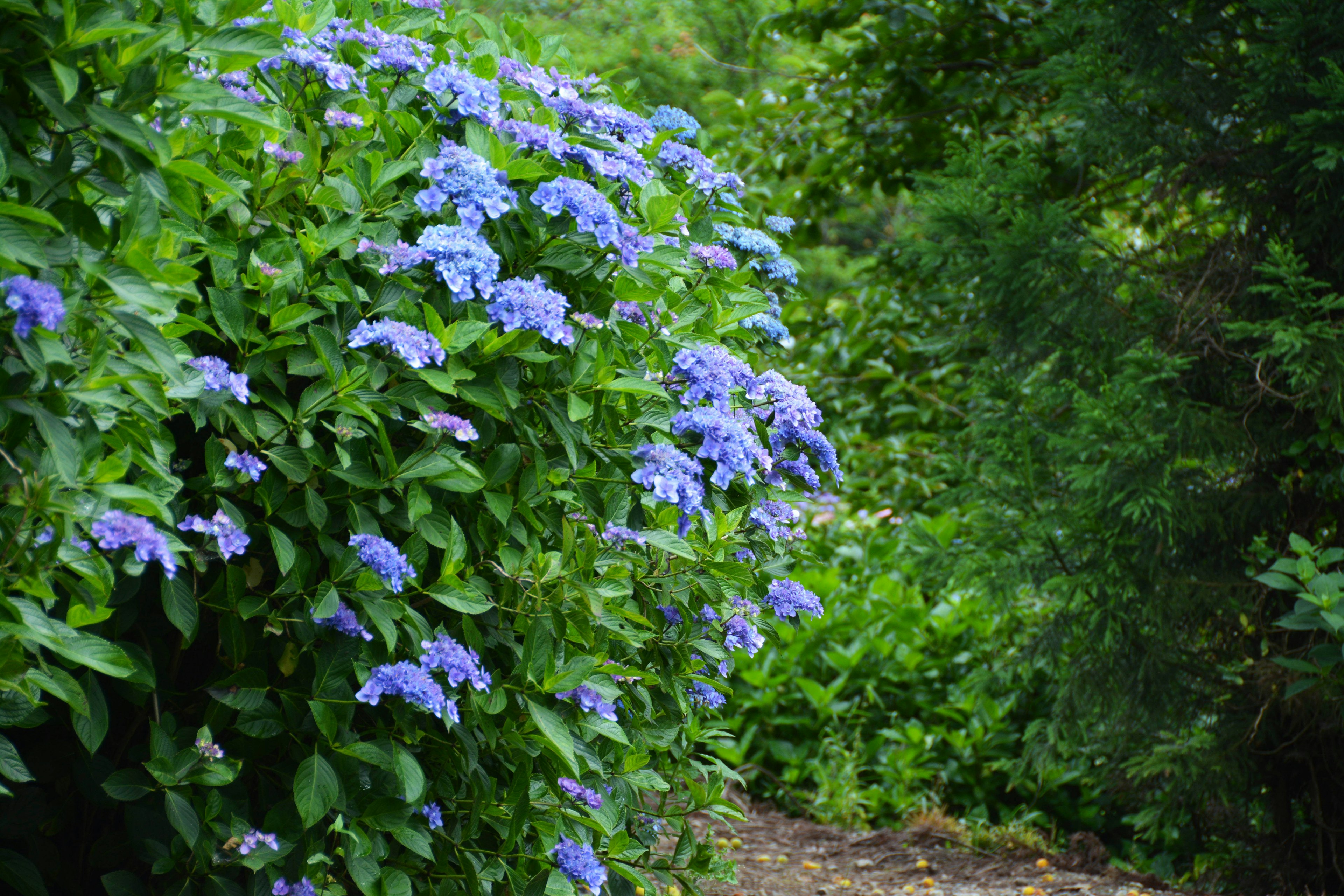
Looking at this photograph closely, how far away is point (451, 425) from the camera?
1508mm

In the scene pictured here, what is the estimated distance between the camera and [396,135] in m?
1.72

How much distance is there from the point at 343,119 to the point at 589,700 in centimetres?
98

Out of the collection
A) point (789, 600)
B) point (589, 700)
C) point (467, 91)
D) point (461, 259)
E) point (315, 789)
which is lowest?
point (315, 789)

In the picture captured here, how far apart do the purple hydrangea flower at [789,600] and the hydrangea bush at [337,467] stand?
0.26 m

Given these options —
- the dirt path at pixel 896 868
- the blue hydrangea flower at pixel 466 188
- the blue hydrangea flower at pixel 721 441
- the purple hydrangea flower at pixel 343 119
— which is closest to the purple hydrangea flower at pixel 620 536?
the blue hydrangea flower at pixel 721 441

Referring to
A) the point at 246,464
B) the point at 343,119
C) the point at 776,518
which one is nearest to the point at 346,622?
the point at 246,464

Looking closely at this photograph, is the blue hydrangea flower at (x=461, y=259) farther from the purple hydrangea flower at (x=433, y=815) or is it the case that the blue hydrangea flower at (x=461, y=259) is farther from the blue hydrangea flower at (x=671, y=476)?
the purple hydrangea flower at (x=433, y=815)

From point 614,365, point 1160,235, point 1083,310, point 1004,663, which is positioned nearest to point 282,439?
point 614,365

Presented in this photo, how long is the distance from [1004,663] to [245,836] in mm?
2960

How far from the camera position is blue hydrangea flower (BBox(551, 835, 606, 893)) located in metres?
1.68

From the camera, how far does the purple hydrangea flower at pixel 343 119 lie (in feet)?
5.38

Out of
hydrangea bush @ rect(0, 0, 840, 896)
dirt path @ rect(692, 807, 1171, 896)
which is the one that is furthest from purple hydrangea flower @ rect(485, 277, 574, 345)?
dirt path @ rect(692, 807, 1171, 896)

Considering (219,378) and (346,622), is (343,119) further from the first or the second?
(346,622)

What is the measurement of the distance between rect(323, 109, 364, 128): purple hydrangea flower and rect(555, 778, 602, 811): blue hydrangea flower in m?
1.09
